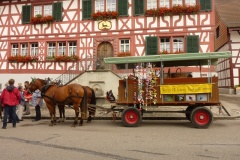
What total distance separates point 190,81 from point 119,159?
482 cm

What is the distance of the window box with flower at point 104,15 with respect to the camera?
58.6ft

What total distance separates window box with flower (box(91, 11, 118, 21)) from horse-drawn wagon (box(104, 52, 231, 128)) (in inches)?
365

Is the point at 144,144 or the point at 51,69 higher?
the point at 51,69

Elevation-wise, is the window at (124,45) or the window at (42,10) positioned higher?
the window at (42,10)

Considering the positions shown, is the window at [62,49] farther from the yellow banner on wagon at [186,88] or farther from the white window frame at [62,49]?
the yellow banner on wagon at [186,88]

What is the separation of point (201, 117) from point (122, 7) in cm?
Result: 1137

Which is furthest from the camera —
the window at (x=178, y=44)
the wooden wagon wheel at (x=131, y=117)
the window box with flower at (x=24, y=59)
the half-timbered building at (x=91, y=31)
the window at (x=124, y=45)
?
the window box with flower at (x=24, y=59)

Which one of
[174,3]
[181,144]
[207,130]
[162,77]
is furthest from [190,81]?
[174,3]

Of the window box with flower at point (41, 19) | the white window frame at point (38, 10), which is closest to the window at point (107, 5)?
the window box with flower at point (41, 19)

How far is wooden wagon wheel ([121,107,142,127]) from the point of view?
29.4ft

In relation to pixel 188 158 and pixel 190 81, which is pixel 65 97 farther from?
pixel 188 158

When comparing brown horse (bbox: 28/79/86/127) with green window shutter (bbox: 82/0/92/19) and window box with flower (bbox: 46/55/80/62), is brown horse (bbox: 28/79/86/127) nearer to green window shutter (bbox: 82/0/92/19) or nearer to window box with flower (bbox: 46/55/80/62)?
window box with flower (bbox: 46/55/80/62)

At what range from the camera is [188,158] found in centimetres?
488

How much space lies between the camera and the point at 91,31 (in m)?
18.4
